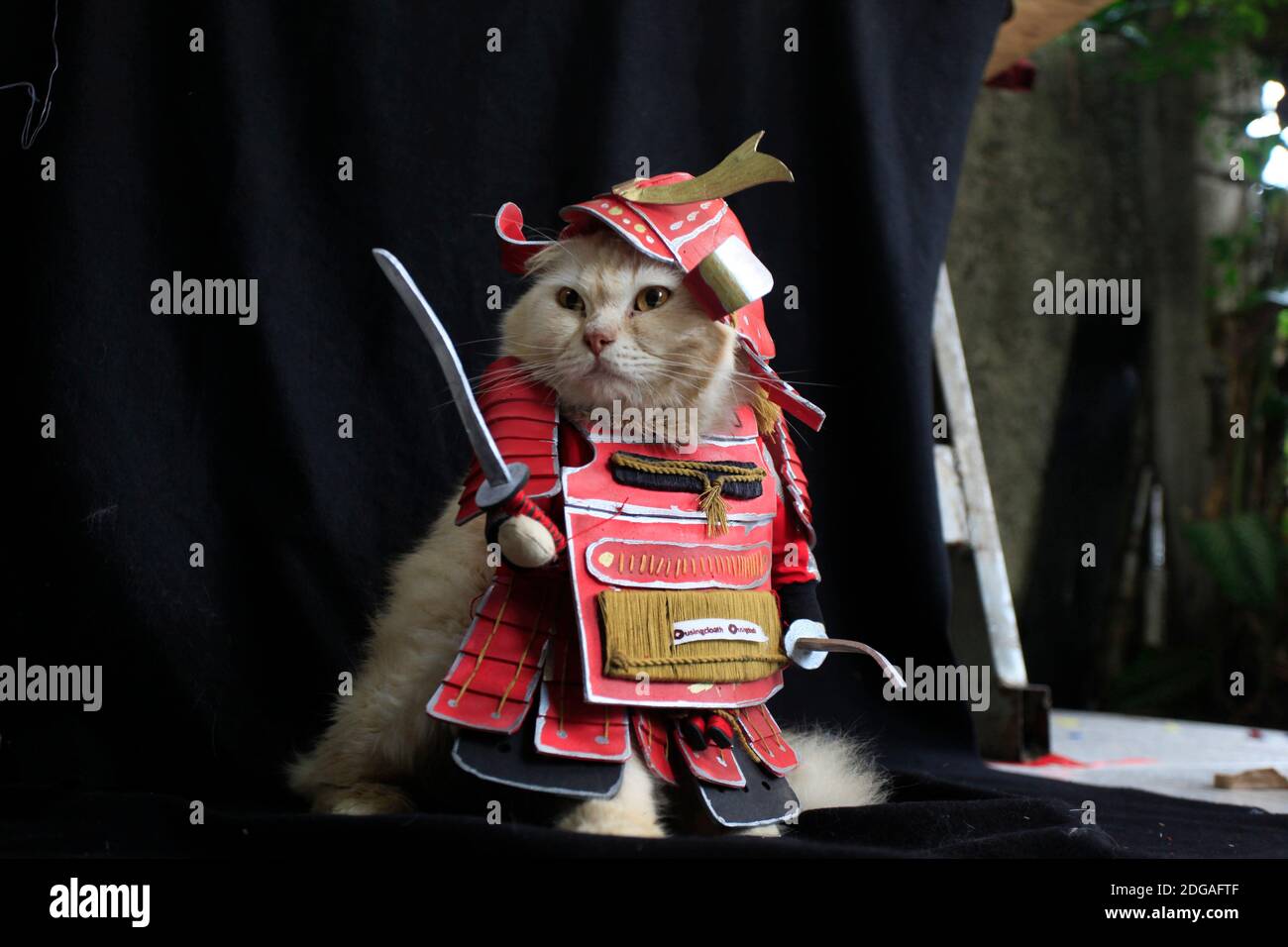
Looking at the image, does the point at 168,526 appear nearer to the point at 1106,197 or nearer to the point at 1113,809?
the point at 1113,809

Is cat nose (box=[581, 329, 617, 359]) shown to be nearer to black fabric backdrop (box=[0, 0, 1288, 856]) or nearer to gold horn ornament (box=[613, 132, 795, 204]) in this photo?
gold horn ornament (box=[613, 132, 795, 204])

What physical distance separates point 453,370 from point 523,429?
0.13 meters

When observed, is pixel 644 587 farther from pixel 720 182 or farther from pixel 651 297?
pixel 720 182

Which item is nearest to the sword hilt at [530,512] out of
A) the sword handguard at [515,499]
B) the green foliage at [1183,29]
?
the sword handguard at [515,499]

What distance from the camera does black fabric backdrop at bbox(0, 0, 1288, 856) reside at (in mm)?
1619

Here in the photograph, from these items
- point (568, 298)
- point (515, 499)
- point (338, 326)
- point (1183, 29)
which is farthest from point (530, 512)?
point (1183, 29)

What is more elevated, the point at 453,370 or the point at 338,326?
the point at 338,326

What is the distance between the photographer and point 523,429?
4.01 ft

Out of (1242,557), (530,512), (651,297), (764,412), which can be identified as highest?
(651,297)

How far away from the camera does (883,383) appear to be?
202cm

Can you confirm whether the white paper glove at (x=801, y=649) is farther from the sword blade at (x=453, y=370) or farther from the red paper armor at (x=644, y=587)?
the sword blade at (x=453, y=370)

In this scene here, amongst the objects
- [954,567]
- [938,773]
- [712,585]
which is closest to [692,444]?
[712,585]

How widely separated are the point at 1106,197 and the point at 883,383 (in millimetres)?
1833

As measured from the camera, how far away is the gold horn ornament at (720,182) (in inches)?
48.5
